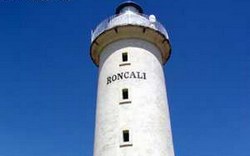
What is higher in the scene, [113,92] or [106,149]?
[113,92]

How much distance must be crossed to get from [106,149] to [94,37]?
8.03 metres

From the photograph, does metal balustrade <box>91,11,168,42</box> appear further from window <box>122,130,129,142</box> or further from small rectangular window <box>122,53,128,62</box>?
window <box>122,130,129,142</box>

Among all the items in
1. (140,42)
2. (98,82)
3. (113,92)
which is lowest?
(113,92)

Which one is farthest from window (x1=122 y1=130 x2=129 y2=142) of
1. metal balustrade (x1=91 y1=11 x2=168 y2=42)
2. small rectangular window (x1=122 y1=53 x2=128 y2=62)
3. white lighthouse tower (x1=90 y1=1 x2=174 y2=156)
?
metal balustrade (x1=91 y1=11 x2=168 y2=42)

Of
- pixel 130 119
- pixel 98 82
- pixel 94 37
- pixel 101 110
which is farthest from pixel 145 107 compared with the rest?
pixel 94 37

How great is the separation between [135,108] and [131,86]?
1469 millimetres

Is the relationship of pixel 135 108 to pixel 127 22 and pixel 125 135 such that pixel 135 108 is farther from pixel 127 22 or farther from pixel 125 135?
pixel 127 22

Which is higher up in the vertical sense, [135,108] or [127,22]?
[127,22]

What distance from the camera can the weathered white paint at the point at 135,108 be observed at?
67.5 feet

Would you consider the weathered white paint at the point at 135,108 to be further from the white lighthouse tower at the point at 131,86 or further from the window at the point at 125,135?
the window at the point at 125,135

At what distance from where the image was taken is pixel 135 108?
21422mm

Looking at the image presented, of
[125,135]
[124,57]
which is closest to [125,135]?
[125,135]

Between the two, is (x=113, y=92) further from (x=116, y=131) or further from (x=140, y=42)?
(x=140, y=42)

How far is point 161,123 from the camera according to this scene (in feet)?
71.0
